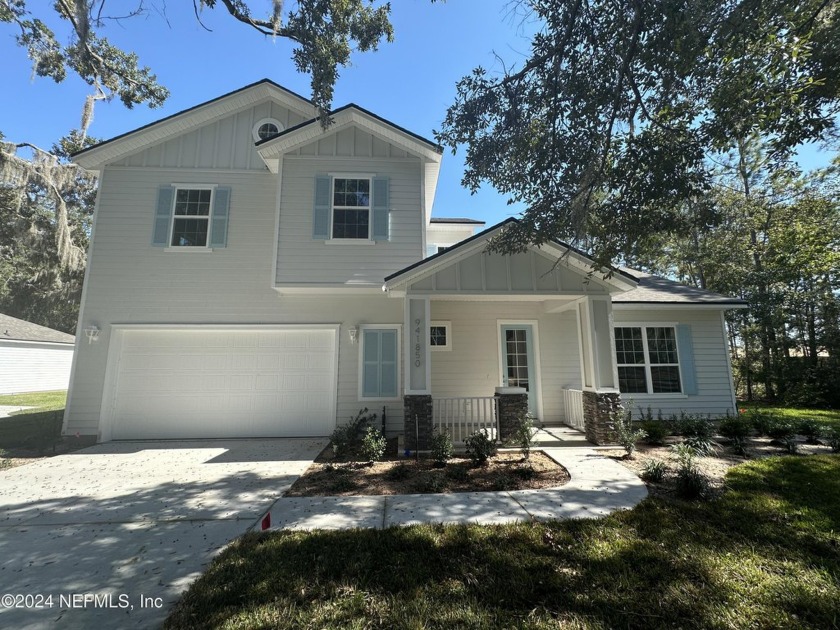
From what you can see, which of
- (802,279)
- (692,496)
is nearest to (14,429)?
(692,496)

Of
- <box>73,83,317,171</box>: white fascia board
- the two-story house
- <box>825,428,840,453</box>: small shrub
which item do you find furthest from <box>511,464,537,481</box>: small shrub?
<box>73,83,317,171</box>: white fascia board

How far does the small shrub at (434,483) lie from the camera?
16.7 ft

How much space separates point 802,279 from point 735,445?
14.1m

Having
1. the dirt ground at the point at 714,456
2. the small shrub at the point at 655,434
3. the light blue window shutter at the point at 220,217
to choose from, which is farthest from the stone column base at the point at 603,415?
the light blue window shutter at the point at 220,217

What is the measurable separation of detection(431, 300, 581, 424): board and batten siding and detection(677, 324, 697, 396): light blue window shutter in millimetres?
2823

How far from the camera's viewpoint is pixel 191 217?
9148 millimetres

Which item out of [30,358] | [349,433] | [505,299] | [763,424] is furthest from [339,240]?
[30,358]

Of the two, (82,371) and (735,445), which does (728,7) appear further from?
(82,371)

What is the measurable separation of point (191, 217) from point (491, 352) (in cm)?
831

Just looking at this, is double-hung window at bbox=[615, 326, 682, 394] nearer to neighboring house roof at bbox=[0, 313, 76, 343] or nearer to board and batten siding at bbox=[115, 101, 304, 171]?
board and batten siding at bbox=[115, 101, 304, 171]

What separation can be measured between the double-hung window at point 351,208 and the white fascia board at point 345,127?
1.17 metres

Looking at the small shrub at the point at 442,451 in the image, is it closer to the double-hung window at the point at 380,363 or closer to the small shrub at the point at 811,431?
the double-hung window at the point at 380,363

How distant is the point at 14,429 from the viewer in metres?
9.36

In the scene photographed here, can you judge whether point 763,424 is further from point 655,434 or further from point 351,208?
point 351,208
